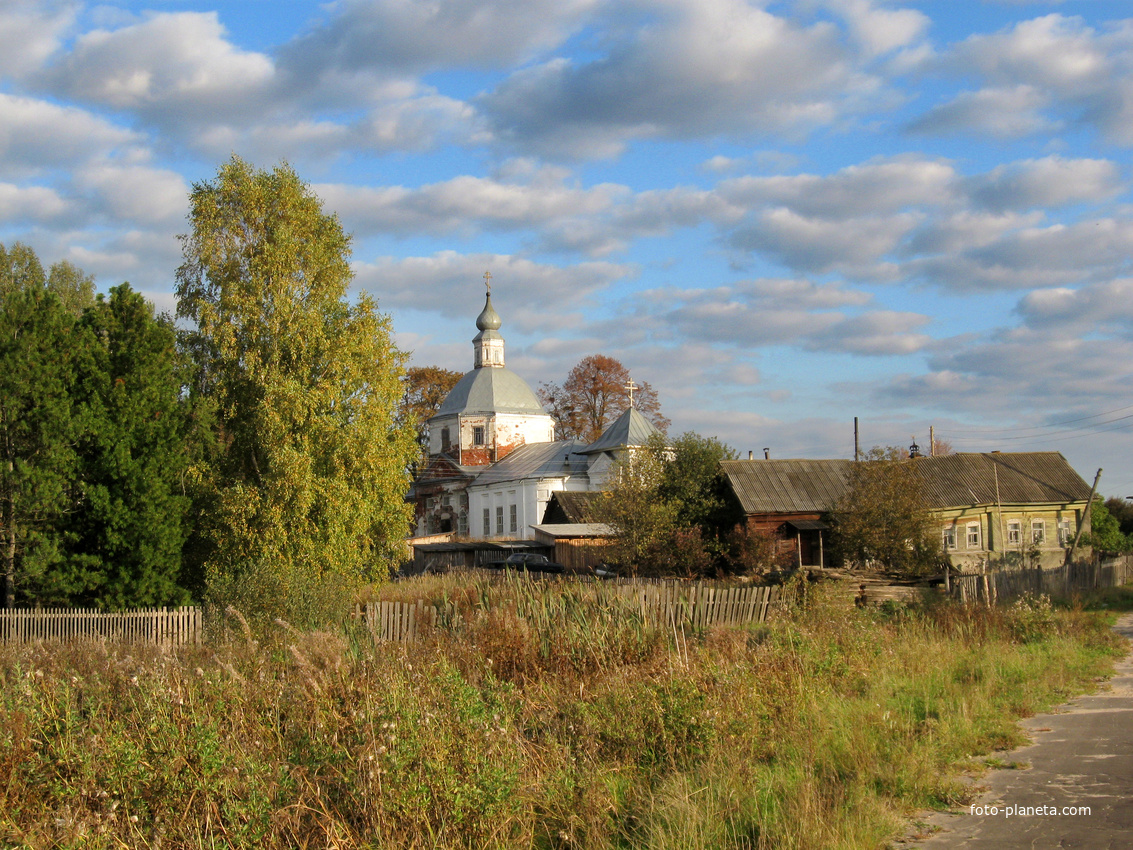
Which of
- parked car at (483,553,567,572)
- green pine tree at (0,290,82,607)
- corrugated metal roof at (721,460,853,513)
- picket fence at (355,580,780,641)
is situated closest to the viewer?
picket fence at (355,580,780,641)

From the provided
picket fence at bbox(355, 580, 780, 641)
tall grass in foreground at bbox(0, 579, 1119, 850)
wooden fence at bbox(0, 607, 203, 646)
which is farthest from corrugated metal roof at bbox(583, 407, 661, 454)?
tall grass in foreground at bbox(0, 579, 1119, 850)

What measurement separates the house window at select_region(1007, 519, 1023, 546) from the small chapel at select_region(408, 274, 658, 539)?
17.7 meters

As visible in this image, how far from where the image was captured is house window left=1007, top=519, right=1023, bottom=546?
125 ft

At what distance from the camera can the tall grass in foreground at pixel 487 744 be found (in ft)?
17.3

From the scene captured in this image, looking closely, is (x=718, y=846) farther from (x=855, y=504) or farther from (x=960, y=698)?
(x=855, y=504)

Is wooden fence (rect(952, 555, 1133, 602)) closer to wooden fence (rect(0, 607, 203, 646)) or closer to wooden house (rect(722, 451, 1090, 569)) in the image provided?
wooden house (rect(722, 451, 1090, 569))

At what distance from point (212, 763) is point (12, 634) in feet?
48.1

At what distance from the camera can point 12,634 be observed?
690 inches

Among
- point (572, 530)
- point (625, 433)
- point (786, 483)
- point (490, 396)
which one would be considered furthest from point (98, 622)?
point (490, 396)

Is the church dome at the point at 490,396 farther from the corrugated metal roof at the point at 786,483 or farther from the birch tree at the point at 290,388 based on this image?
the birch tree at the point at 290,388

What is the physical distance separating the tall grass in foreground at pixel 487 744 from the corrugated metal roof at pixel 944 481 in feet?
77.6

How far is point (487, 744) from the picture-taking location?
5887 millimetres

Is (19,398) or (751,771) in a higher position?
(19,398)

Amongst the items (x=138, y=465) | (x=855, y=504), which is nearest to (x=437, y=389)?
(x=855, y=504)
